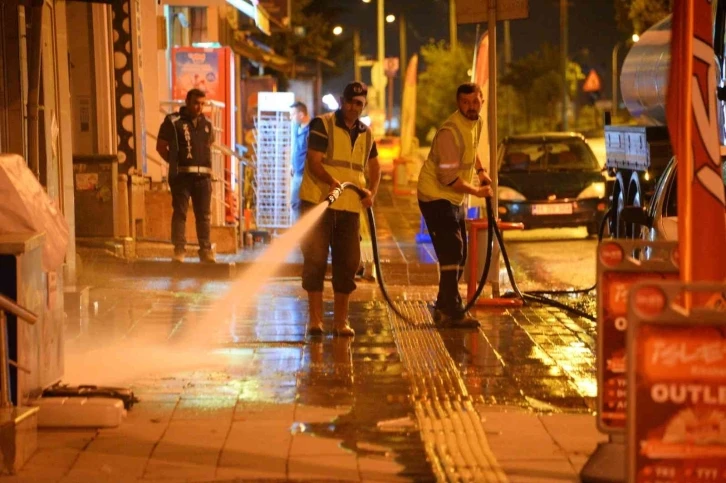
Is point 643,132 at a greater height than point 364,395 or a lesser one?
greater

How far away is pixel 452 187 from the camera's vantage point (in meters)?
9.51

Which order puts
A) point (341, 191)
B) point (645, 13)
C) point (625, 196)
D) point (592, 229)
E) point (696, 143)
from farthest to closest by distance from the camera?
1. point (645, 13)
2. point (592, 229)
3. point (625, 196)
4. point (341, 191)
5. point (696, 143)

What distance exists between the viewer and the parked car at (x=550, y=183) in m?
19.0

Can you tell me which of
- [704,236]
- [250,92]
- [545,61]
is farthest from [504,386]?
[545,61]

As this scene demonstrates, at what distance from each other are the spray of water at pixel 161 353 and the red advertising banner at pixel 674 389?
444cm

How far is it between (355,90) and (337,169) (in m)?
0.62

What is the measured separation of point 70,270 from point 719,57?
633cm

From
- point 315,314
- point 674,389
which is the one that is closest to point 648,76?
point 315,314

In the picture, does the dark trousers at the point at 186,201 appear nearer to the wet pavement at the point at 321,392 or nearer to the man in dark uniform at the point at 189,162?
the man in dark uniform at the point at 189,162

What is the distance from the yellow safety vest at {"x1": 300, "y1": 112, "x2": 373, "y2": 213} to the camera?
9133 millimetres

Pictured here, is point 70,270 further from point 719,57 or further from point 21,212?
point 719,57

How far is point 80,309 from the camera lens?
963 centimetres

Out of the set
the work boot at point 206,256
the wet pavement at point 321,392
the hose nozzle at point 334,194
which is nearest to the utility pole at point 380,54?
the work boot at point 206,256

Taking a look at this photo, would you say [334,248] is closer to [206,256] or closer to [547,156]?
[206,256]
